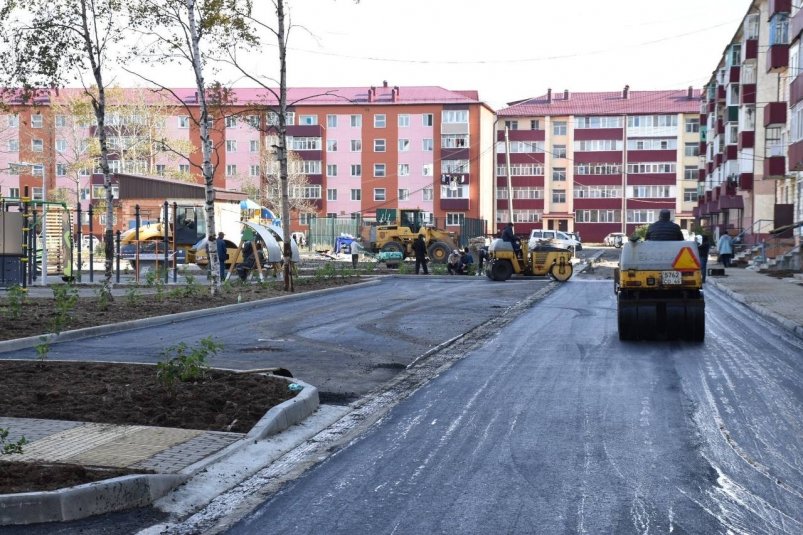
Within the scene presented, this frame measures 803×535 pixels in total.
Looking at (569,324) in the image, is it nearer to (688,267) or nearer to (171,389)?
(688,267)

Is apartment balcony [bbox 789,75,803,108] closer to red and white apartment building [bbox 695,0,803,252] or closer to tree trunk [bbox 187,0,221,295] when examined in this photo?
red and white apartment building [bbox 695,0,803,252]

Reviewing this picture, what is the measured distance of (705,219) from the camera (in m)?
87.4

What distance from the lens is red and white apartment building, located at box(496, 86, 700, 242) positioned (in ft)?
354

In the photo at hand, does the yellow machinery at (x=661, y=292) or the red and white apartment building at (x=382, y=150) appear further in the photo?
the red and white apartment building at (x=382, y=150)

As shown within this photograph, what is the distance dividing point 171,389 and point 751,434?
508cm

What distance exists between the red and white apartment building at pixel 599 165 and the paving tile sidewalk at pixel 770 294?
69.3m

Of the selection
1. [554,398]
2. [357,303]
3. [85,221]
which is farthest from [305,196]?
[554,398]

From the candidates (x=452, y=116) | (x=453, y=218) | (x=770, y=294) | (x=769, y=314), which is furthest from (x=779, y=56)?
(x=452, y=116)

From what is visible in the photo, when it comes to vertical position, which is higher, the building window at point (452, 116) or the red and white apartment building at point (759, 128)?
the building window at point (452, 116)

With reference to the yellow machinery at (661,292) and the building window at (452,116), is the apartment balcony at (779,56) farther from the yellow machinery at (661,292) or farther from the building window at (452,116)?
the building window at (452,116)

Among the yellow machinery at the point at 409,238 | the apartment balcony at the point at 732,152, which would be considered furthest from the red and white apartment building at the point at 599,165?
the yellow machinery at the point at 409,238

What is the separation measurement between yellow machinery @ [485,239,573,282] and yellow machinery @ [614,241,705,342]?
1889 centimetres

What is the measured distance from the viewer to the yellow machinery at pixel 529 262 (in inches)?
1368

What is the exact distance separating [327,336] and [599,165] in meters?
96.1
